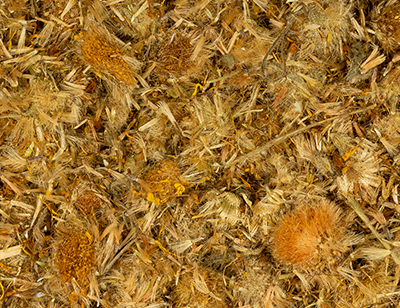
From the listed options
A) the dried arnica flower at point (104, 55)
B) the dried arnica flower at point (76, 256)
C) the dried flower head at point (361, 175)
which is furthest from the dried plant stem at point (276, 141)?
the dried arnica flower at point (76, 256)

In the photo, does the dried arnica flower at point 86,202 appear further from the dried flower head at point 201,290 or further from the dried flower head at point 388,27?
the dried flower head at point 388,27

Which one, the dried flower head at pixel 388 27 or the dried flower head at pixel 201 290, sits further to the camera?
the dried flower head at pixel 201 290

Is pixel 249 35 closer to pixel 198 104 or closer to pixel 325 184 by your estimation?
pixel 198 104

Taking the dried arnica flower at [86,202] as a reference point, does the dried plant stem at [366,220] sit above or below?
above

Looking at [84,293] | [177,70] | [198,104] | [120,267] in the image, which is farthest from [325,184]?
[84,293]

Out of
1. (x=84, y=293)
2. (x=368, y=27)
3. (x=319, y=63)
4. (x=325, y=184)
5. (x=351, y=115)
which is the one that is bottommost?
(x=84, y=293)

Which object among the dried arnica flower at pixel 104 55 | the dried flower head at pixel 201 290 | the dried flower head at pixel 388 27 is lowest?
the dried flower head at pixel 201 290
